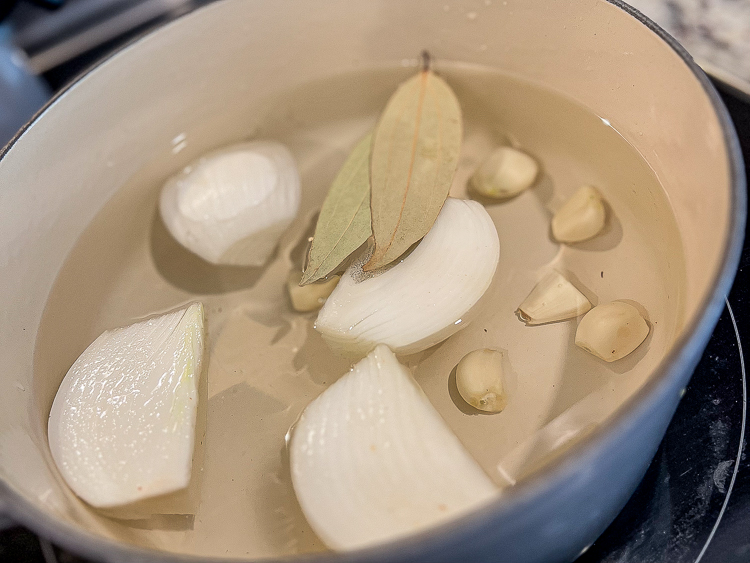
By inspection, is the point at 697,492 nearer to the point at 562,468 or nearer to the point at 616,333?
the point at 616,333

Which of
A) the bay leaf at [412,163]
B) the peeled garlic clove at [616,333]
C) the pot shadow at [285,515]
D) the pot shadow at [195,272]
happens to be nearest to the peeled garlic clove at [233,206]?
the pot shadow at [195,272]

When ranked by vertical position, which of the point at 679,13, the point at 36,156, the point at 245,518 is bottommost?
the point at 245,518

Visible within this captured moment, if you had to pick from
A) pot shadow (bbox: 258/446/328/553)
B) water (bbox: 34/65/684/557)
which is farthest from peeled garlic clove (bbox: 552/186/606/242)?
pot shadow (bbox: 258/446/328/553)

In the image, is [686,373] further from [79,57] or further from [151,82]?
[79,57]

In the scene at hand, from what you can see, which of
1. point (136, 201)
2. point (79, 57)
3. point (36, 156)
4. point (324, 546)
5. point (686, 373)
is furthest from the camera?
point (79, 57)

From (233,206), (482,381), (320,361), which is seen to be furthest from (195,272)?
(482,381)

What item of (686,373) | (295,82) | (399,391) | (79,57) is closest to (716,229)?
(686,373)

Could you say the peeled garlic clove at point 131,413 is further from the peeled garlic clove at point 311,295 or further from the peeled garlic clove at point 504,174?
the peeled garlic clove at point 504,174
